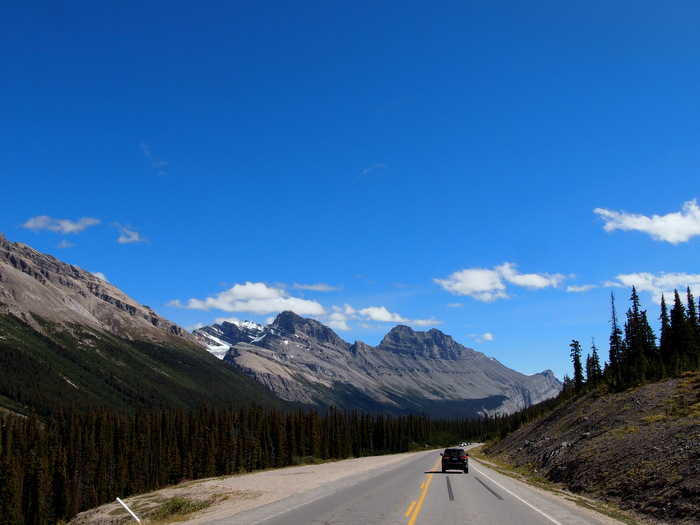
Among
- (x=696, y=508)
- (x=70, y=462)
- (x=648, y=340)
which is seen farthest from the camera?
(x=70, y=462)

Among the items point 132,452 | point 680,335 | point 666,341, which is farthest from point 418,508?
point 132,452

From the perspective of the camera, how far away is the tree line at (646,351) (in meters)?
62.4

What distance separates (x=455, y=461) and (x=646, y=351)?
55331 mm

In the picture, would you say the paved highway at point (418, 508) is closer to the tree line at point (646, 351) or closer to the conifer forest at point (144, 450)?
the tree line at point (646, 351)

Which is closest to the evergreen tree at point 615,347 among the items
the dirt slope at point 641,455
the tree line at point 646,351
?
the tree line at point 646,351

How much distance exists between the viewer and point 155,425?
13862cm

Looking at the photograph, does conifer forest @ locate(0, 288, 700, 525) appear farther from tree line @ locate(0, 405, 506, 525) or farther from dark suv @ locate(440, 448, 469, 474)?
dark suv @ locate(440, 448, 469, 474)

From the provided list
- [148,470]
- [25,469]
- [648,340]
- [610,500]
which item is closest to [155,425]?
[148,470]

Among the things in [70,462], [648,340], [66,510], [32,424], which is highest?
[648,340]

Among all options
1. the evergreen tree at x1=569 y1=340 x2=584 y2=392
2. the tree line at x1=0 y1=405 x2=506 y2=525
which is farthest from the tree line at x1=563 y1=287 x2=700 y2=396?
the tree line at x1=0 y1=405 x2=506 y2=525

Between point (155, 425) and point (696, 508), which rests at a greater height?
point (696, 508)

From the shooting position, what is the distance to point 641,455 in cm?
2734

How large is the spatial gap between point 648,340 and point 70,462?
131 metres

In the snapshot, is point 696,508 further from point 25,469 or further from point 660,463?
point 25,469
